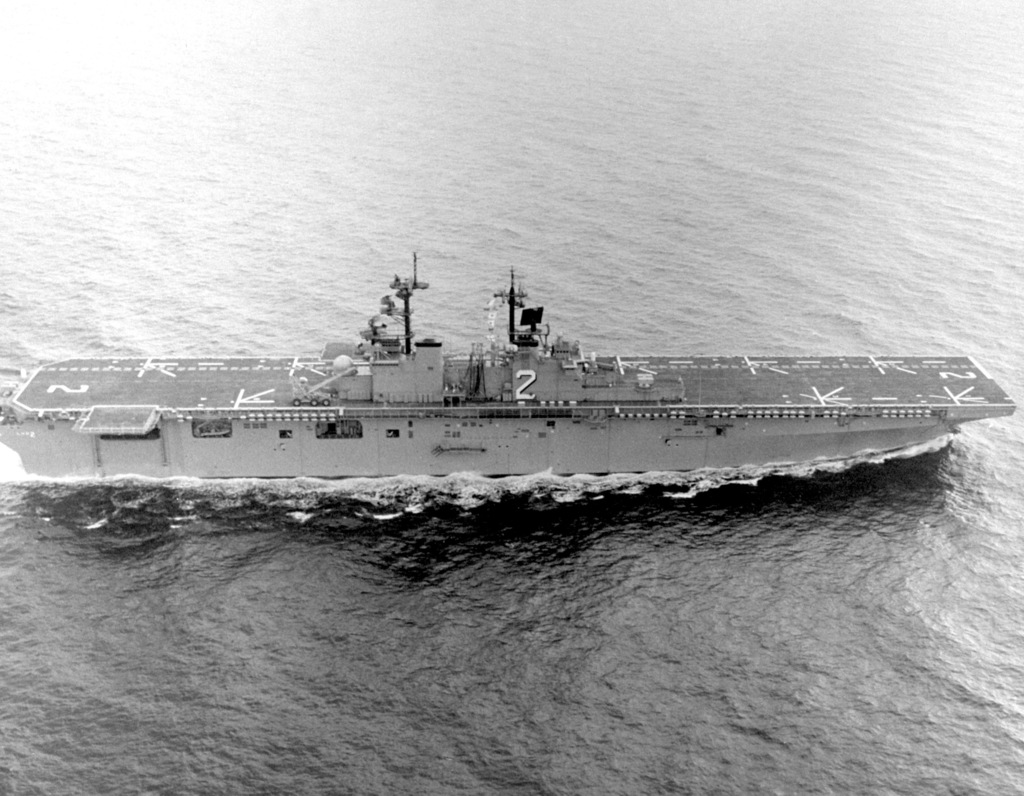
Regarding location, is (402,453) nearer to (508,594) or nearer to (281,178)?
(508,594)

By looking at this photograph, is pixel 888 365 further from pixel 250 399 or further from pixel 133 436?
pixel 133 436

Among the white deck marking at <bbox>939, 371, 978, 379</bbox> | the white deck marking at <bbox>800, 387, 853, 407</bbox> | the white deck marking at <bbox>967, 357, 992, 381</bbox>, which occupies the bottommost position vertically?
the white deck marking at <bbox>800, 387, 853, 407</bbox>

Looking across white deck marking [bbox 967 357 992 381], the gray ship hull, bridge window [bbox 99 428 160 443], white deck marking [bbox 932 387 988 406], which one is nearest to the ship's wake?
the gray ship hull

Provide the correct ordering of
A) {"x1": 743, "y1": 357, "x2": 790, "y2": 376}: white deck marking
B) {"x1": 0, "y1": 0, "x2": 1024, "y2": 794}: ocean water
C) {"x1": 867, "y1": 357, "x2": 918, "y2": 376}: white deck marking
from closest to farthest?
{"x1": 0, "y1": 0, "x2": 1024, "y2": 794}: ocean water < {"x1": 743, "y1": 357, "x2": 790, "y2": 376}: white deck marking < {"x1": 867, "y1": 357, "x2": 918, "y2": 376}: white deck marking

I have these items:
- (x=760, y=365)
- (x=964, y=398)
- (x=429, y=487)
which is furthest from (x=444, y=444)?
(x=964, y=398)

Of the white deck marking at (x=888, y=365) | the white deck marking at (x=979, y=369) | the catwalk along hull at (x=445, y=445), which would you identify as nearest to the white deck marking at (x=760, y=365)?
the catwalk along hull at (x=445, y=445)

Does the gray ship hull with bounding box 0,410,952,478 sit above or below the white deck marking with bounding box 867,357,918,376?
below

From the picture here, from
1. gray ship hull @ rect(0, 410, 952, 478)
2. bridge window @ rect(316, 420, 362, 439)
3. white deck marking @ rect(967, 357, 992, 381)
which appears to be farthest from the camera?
white deck marking @ rect(967, 357, 992, 381)

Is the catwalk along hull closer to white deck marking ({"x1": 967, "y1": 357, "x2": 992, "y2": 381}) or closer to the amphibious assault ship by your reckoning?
the amphibious assault ship
